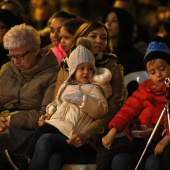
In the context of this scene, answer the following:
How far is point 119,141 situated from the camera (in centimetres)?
820

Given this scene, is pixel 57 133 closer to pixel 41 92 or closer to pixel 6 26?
pixel 41 92

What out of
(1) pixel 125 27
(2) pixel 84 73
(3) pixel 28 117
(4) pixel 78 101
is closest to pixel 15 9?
(1) pixel 125 27

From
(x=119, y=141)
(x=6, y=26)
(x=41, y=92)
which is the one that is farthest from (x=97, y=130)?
(x=6, y=26)

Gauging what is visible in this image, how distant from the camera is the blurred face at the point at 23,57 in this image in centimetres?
906

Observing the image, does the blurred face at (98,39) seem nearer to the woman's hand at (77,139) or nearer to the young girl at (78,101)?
the young girl at (78,101)

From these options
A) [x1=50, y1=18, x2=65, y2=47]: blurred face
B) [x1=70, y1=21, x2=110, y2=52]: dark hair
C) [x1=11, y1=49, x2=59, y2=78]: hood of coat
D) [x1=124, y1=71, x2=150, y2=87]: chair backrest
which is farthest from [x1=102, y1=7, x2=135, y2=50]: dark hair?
[x1=70, y1=21, x2=110, y2=52]: dark hair

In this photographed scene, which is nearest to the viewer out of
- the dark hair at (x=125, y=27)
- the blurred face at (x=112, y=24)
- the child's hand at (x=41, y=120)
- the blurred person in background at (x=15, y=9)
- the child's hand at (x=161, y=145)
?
the child's hand at (x=161, y=145)

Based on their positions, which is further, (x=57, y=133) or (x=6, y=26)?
(x=6, y=26)

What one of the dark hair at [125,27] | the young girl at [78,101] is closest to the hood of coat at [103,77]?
the young girl at [78,101]

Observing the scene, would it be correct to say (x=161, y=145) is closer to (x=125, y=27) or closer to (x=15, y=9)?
(x=125, y=27)

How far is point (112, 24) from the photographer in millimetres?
10836

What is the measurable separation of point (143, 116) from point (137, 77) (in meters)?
1.53

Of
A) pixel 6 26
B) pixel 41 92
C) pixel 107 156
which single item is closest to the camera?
pixel 107 156

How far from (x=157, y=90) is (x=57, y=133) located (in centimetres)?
99
